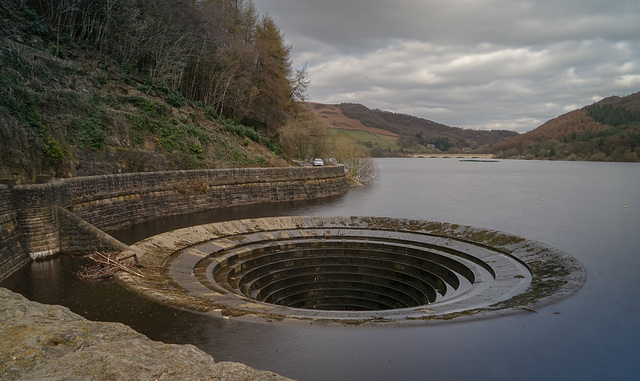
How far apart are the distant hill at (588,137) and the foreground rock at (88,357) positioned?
127 m

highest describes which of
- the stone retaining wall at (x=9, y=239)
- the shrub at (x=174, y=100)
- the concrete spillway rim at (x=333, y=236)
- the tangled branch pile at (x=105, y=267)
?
the shrub at (x=174, y=100)

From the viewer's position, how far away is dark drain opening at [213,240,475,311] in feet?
55.9

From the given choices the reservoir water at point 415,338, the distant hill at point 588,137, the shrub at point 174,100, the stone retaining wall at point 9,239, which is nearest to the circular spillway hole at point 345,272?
the reservoir water at point 415,338

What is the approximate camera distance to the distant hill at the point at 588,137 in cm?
10762

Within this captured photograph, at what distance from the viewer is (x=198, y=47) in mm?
41094

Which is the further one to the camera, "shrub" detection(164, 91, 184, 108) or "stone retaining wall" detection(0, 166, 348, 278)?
"shrub" detection(164, 91, 184, 108)

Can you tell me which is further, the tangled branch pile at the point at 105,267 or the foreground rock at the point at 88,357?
the tangled branch pile at the point at 105,267

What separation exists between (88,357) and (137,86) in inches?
1276

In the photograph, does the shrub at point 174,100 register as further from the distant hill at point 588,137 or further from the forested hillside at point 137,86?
the distant hill at point 588,137

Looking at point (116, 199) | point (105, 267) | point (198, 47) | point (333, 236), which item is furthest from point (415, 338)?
point (198, 47)

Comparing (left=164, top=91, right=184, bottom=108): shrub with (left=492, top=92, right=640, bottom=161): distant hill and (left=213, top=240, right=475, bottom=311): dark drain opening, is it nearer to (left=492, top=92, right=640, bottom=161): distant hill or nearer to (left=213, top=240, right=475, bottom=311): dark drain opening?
(left=213, top=240, right=475, bottom=311): dark drain opening

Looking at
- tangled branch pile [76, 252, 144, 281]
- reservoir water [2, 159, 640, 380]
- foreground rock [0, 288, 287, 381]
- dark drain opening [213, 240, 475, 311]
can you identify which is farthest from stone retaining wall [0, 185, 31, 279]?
foreground rock [0, 288, 287, 381]

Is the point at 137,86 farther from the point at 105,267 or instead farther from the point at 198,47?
the point at 105,267

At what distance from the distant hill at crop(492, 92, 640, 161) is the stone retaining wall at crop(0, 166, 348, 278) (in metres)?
100
